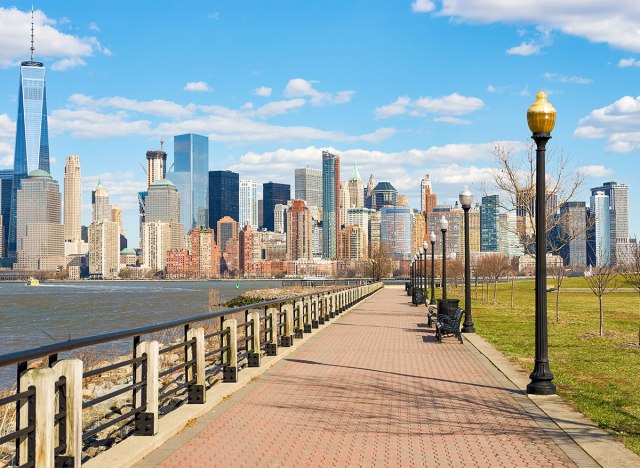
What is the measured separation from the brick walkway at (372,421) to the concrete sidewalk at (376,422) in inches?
0.5

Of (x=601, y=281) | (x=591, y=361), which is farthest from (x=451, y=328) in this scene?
(x=601, y=281)

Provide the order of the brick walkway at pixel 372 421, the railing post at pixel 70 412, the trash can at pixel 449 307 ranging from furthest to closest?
the trash can at pixel 449 307
the brick walkway at pixel 372 421
the railing post at pixel 70 412

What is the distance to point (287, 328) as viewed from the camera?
681 inches

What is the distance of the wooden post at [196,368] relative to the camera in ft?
31.1

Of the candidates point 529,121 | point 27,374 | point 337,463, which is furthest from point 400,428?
→ point 529,121

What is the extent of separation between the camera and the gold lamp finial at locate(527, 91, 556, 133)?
11641mm

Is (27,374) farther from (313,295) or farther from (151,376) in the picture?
(313,295)

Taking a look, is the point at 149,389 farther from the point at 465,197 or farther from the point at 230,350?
the point at 465,197

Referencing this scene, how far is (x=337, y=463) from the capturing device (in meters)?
6.96

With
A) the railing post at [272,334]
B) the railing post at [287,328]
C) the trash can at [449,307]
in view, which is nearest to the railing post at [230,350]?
the railing post at [272,334]

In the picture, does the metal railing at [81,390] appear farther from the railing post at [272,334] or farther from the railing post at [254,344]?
the railing post at [272,334]

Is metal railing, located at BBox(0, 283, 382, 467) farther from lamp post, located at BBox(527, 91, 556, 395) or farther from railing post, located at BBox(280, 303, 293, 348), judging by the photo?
lamp post, located at BBox(527, 91, 556, 395)

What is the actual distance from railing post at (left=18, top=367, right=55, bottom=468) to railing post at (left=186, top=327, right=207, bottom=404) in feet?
12.8

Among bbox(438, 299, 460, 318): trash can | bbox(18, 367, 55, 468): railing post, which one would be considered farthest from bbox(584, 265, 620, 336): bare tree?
bbox(18, 367, 55, 468): railing post
